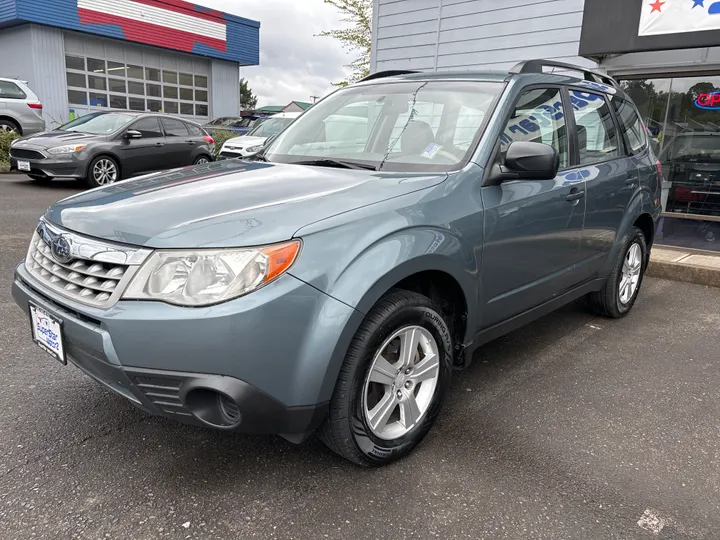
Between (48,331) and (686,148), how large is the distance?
7.81 m

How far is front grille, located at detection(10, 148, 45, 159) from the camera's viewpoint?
965 centimetres

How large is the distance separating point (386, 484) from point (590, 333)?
99.0 inches

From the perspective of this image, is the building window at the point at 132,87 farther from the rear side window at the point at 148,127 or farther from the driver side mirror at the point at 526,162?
the driver side mirror at the point at 526,162

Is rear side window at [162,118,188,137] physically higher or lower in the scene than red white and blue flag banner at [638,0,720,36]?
lower

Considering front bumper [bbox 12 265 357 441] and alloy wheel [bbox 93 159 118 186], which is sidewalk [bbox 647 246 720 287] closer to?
front bumper [bbox 12 265 357 441]

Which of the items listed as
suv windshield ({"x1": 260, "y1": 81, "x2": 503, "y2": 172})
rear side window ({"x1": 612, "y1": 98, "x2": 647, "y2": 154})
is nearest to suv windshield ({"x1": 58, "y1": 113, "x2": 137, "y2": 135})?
suv windshield ({"x1": 260, "y1": 81, "x2": 503, "y2": 172})

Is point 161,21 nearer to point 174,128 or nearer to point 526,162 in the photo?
point 174,128

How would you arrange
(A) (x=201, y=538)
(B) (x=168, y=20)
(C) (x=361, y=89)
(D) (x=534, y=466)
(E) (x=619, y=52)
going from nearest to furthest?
(A) (x=201, y=538) < (D) (x=534, y=466) < (C) (x=361, y=89) < (E) (x=619, y=52) < (B) (x=168, y=20)

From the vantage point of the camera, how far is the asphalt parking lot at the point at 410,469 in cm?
205

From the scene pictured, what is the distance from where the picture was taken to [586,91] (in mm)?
3805

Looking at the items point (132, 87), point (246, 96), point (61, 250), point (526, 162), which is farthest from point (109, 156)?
point (246, 96)

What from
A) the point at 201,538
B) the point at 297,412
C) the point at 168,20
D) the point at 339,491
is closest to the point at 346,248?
the point at 297,412

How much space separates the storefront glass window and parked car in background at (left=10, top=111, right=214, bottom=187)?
8123 mm

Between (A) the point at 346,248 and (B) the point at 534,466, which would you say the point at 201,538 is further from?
(B) the point at 534,466
